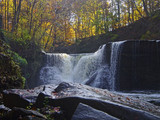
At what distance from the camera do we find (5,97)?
4.20m

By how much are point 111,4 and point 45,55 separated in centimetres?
1598

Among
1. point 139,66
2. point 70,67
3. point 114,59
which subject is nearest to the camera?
point 139,66

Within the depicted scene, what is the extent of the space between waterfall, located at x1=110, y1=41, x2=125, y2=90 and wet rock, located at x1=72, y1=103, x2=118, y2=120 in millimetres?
10725

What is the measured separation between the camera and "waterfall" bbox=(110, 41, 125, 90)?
13868 mm

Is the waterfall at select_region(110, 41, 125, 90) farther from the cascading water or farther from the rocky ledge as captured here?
the rocky ledge

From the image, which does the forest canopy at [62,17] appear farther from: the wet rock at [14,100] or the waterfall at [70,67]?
the wet rock at [14,100]

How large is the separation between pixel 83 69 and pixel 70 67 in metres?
2.38

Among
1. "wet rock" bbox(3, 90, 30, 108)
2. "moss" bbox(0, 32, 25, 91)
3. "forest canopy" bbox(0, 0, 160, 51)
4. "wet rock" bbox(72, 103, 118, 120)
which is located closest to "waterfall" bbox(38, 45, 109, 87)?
"forest canopy" bbox(0, 0, 160, 51)

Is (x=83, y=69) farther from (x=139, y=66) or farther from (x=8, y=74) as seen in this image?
(x=8, y=74)

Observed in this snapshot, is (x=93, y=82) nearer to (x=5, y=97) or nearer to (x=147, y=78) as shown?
(x=147, y=78)

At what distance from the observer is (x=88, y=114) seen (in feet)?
9.98

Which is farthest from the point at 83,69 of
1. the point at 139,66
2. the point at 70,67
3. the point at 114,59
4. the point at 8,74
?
the point at 8,74

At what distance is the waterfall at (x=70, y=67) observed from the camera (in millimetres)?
16737

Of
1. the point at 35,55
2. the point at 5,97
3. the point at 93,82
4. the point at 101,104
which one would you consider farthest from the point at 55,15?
the point at 101,104
